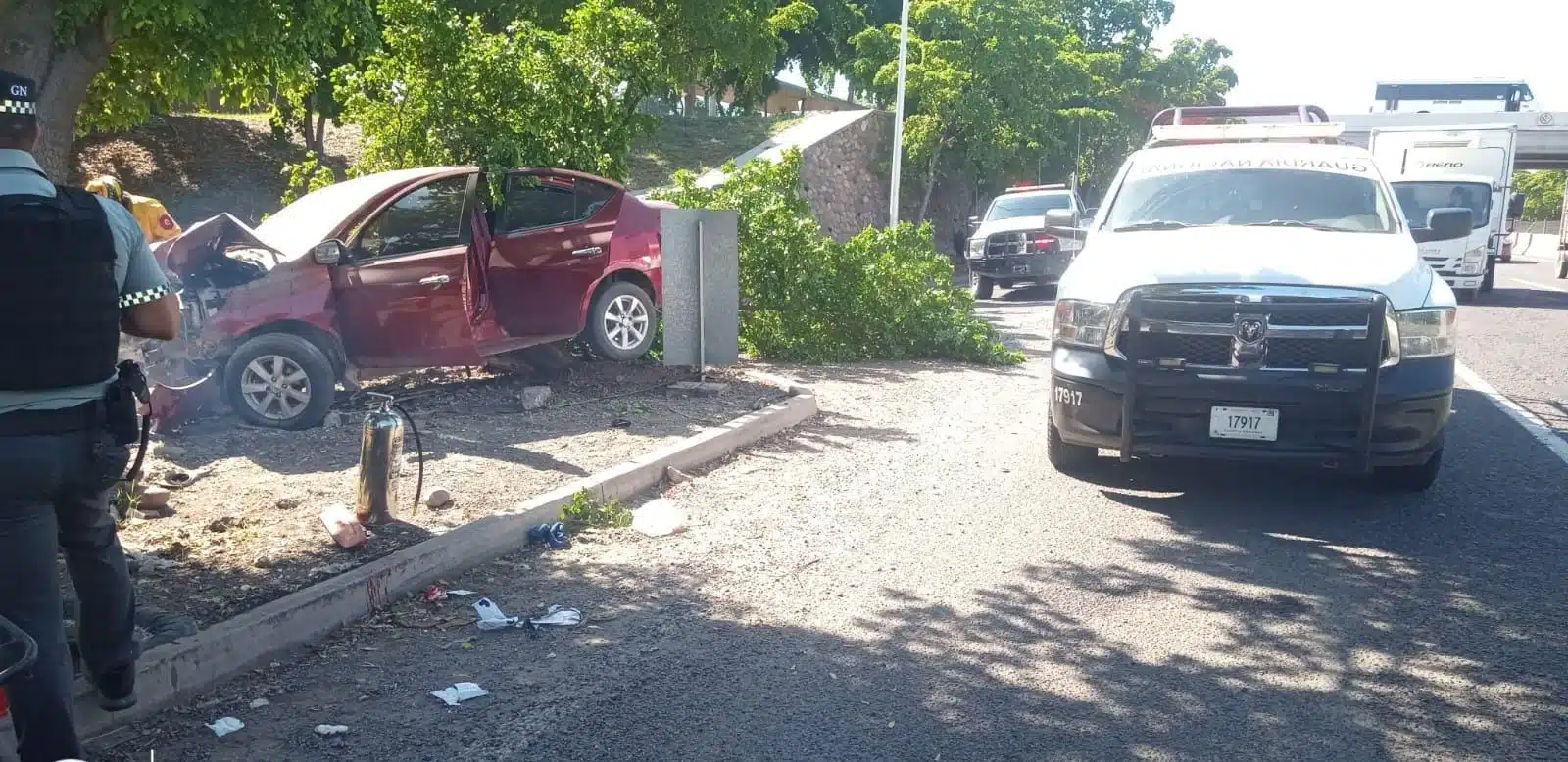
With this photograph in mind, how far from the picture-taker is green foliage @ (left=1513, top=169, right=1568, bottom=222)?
75938mm

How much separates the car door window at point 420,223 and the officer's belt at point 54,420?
18.3ft

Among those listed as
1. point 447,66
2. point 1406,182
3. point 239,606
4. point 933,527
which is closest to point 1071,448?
point 933,527

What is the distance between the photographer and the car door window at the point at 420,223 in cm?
886

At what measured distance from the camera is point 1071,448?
7.45 metres

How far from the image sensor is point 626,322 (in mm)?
10328

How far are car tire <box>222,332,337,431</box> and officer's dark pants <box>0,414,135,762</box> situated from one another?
15.7 ft

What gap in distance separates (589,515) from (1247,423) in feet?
11.4

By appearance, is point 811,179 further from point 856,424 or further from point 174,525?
point 174,525

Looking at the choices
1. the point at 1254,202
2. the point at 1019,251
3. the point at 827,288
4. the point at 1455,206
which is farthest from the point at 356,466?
the point at 1455,206

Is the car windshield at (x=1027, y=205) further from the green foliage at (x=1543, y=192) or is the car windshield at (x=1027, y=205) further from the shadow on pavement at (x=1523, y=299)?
the green foliage at (x=1543, y=192)

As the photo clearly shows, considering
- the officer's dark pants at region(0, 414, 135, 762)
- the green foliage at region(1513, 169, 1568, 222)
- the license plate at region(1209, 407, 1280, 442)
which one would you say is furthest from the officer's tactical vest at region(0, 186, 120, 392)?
the green foliage at region(1513, 169, 1568, 222)

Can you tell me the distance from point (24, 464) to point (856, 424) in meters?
6.77

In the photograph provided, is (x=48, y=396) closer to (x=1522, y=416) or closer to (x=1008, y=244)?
(x=1522, y=416)

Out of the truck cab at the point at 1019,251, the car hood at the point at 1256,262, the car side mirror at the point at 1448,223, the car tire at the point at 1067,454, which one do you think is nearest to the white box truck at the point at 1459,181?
the truck cab at the point at 1019,251
